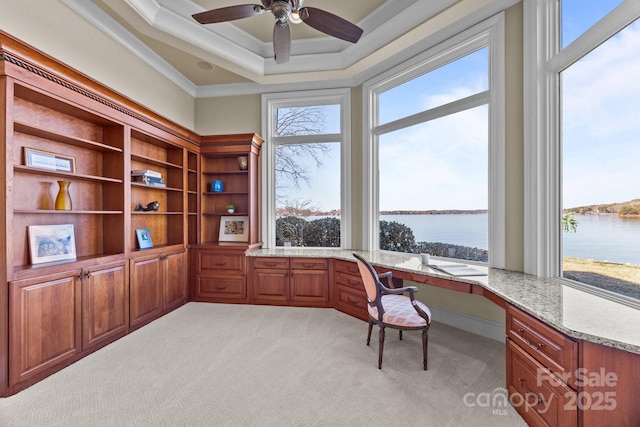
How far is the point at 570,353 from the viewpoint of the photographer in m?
1.38

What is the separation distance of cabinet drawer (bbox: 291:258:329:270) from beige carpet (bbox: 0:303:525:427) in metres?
0.90

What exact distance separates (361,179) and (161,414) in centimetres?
336

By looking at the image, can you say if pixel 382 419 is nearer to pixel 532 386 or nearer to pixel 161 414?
pixel 532 386

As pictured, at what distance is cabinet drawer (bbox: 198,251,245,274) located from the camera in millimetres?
4012

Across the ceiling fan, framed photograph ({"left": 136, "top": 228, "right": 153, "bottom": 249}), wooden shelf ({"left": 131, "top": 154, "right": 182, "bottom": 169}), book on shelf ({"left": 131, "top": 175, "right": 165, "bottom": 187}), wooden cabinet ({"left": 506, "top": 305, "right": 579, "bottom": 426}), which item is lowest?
wooden cabinet ({"left": 506, "top": 305, "right": 579, "bottom": 426})

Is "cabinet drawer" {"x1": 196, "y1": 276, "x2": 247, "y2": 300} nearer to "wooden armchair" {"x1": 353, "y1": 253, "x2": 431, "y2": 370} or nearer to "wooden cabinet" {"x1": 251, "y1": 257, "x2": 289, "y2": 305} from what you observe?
"wooden cabinet" {"x1": 251, "y1": 257, "x2": 289, "y2": 305}

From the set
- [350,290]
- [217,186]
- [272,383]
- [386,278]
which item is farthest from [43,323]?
[386,278]

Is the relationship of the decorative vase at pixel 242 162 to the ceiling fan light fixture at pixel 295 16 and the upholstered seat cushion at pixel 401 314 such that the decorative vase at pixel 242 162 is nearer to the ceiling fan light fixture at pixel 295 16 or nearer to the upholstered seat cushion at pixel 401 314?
the ceiling fan light fixture at pixel 295 16

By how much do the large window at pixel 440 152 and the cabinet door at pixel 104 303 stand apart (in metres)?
3.06

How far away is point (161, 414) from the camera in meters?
1.79

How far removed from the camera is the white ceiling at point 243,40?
9.52 feet

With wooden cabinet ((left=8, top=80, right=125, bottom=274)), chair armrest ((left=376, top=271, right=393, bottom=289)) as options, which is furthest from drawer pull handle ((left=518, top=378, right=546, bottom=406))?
wooden cabinet ((left=8, top=80, right=125, bottom=274))

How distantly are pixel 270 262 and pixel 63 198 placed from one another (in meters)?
2.29

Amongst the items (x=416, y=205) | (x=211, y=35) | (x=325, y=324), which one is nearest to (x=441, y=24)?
(x=416, y=205)
